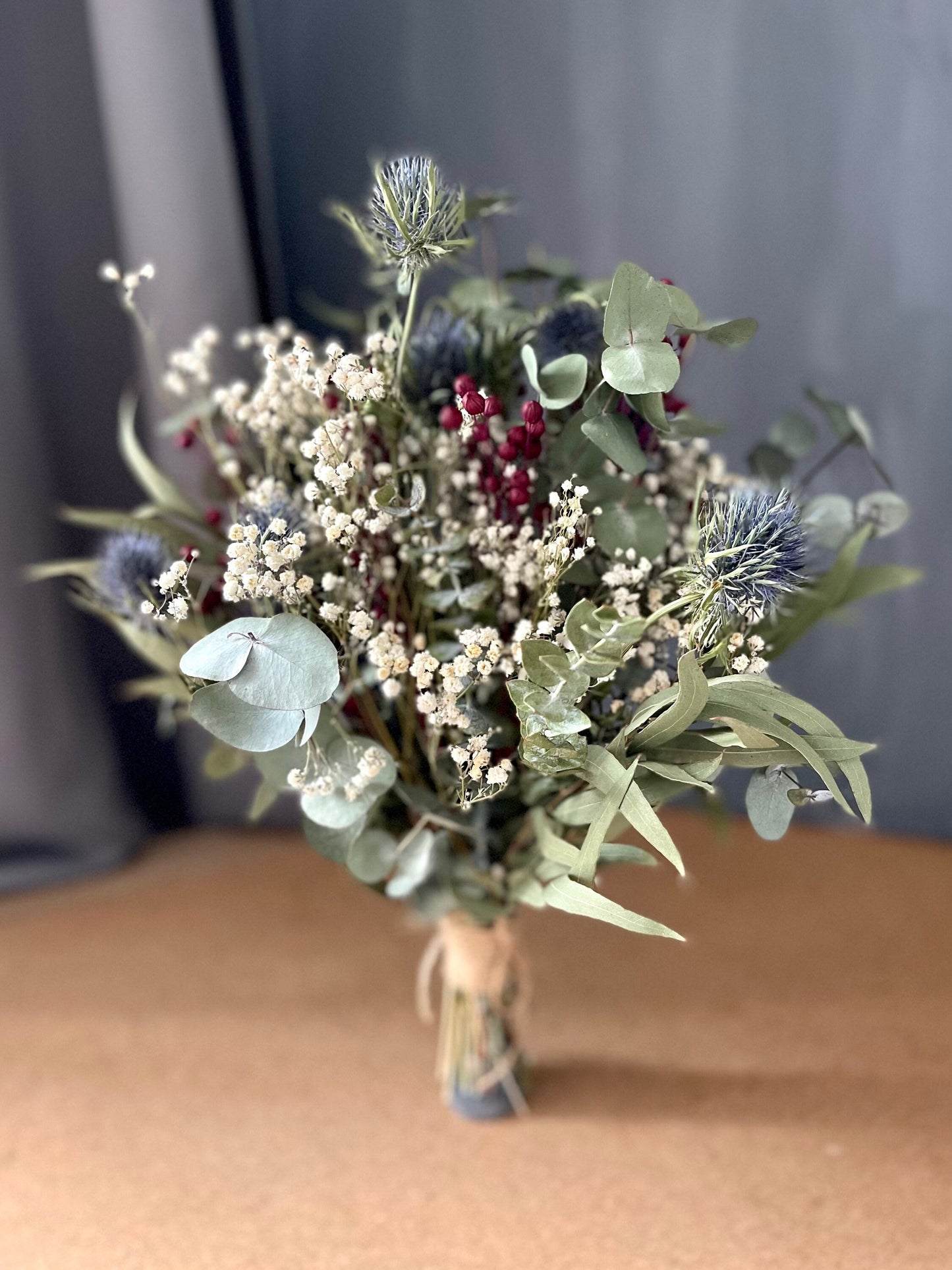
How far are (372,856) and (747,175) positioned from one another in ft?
2.41

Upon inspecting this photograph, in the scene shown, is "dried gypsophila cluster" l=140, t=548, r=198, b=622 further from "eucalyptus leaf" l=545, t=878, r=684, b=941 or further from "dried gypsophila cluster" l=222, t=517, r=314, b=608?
"eucalyptus leaf" l=545, t=878, r=684, b=941

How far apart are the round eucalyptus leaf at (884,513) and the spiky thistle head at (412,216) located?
33 cm

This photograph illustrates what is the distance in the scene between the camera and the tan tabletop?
2.23 feet

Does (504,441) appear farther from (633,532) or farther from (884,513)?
(884,513)

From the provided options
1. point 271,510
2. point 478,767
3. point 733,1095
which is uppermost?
point 271,510

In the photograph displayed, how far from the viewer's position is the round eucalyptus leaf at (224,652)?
0.50 meters

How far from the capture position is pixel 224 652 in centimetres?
51

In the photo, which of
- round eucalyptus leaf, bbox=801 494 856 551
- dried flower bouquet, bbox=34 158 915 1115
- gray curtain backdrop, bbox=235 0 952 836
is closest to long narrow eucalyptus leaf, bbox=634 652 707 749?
dried flower bouquet, bbox=34 158 915 1115

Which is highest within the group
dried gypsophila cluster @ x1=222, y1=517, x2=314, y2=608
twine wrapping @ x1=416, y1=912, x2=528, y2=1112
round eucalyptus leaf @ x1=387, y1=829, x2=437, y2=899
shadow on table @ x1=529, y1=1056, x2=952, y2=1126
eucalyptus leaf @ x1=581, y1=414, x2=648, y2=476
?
eucalyptus leaf @ x1=581, y1=414, x2=648, y2=476

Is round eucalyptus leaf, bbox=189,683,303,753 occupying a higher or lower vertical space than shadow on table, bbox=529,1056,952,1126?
higher

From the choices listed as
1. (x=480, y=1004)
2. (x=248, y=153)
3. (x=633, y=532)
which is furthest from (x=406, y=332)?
(x=248, y=153)

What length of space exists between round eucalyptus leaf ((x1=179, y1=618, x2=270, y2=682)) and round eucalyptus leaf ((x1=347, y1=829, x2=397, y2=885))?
0.57 feet

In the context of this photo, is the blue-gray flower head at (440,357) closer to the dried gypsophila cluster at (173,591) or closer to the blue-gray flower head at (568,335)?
the blue-gray flower head at (568,335)

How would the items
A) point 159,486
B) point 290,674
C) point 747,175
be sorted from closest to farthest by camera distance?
1. point 290,674
2. point 159,486
3. point 747,175
